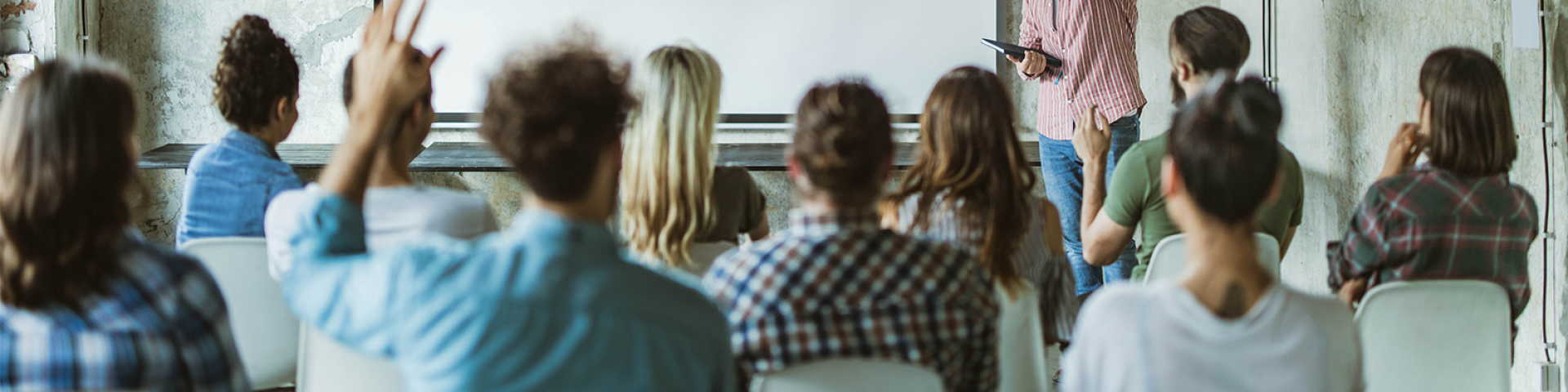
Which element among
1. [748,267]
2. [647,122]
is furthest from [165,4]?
[748,267]

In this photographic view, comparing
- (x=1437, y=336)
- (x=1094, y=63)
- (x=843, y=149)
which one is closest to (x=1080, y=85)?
(x=1094, y=63)

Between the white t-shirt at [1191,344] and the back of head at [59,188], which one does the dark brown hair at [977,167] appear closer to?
the white t-shirt at [1191,344]

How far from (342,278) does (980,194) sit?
117 centimetres

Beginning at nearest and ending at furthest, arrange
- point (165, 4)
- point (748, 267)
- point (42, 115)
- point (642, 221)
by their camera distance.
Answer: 1. point (42, 115)
2. point (748, 267)
3. point (642, 221)
4. point (165, 4)

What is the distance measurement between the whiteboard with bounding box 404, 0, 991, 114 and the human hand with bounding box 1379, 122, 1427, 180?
8.16 ft

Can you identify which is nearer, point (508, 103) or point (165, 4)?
point (508, 103)

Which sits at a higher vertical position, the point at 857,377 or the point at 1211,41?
the point at 1211,41

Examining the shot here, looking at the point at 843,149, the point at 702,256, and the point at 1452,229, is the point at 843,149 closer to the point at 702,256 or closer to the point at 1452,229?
the point at 702,256

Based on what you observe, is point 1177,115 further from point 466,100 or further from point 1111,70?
point 466,100

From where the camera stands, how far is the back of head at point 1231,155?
1.03 m

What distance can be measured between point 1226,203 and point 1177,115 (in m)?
0.12

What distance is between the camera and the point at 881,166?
1244mm

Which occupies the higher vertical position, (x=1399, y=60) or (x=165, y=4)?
(x=165, y=4)

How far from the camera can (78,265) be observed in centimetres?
101
